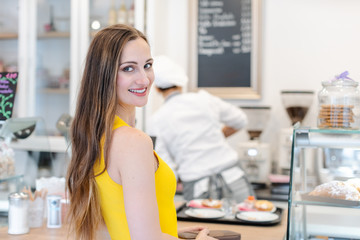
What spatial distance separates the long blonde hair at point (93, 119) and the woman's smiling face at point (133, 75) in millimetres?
21

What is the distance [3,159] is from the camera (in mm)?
1986

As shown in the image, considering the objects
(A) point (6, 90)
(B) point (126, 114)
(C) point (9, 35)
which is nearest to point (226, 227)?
(B) point (126, 114)

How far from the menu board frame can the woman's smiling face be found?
247 cm

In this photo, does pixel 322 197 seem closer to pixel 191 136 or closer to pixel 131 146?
pixel 131 146

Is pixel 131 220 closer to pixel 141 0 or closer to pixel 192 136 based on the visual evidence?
pixel 192 136

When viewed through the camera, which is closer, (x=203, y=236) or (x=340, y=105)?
(x=203, y=236)

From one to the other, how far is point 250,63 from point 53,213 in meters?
2.31

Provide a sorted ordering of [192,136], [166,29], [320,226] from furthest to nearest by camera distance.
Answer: [166,29]
[192,136]
[320,226]

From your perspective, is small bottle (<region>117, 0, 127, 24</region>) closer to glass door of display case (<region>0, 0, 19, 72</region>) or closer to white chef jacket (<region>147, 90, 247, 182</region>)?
glass door of display case (<region>0, 0, 19, 72</region>)

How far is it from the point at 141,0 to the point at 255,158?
1559mm

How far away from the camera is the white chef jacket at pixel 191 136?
9.45 feet

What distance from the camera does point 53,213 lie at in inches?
74.5

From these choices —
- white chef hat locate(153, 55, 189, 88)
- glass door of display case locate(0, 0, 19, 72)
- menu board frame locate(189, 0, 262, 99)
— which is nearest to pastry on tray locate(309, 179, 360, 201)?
white chef hat locate(153, 55, 189, 88)

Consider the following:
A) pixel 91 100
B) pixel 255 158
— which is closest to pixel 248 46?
pixel 255 158
